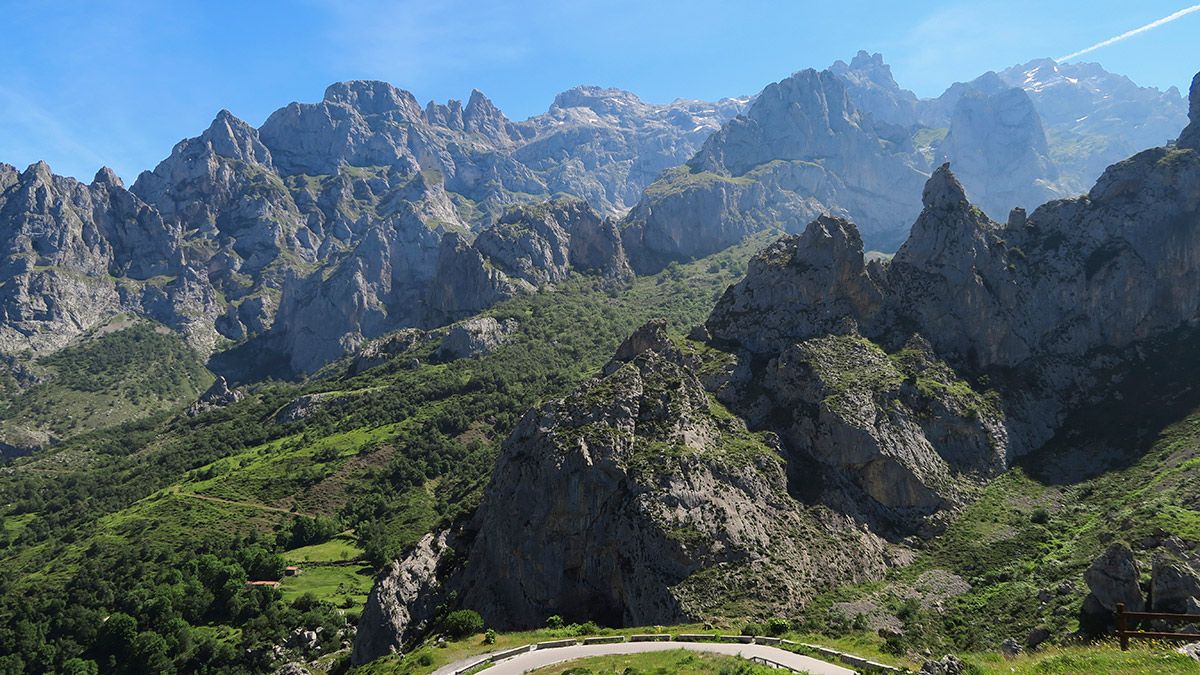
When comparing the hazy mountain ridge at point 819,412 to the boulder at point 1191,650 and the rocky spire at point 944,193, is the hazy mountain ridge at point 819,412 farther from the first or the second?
the boulder at point 1191,650

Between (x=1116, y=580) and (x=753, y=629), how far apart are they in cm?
2650

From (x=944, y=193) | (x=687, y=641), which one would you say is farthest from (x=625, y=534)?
(x=944, y=193)

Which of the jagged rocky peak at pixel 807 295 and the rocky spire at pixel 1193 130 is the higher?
the rocky spire at pixel 1193 130

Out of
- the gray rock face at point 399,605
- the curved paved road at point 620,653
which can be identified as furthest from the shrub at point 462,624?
the gray rock face at point 399,605

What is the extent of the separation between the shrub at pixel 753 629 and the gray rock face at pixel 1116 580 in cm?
2448

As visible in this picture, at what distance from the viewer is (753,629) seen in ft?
200

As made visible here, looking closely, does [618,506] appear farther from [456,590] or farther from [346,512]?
[346,512]

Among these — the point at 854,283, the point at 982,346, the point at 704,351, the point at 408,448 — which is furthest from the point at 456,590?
the point at 408,448

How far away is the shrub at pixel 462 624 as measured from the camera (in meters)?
65.3

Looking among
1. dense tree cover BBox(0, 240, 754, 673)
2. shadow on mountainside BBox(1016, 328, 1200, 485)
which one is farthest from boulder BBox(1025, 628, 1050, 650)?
dense tree cover BBox(0, 240, 754, 673)

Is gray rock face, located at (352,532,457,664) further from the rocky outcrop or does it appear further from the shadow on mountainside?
the shadow on mountainside

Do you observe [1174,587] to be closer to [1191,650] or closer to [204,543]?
[1191,650]

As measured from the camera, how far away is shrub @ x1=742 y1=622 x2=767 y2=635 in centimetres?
5941

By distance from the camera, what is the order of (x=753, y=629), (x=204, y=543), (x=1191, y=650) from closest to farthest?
(x=1191, y=650) → (x=753, y=629) → (x=204, y=543)
